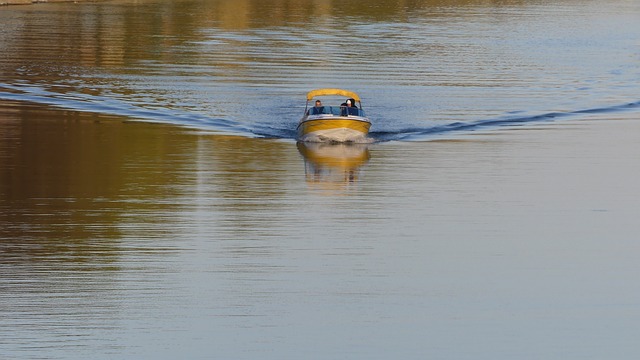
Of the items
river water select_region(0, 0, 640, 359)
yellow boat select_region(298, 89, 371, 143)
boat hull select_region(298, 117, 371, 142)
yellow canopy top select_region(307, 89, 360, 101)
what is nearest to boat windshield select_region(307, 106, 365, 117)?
yellow boat select_region(298, 89, 371, 143)

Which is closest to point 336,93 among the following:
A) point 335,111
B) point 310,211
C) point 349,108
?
point 335,111

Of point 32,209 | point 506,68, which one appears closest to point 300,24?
point 506,68

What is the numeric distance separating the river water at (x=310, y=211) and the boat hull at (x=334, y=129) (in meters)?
0.52

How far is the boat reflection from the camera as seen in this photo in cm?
4234

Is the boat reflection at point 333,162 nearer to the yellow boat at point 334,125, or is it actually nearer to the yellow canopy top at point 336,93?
the yellow boat at point 334,125

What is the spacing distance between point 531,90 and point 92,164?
92.9ft

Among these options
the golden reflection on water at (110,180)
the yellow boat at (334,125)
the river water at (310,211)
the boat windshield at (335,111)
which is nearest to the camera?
the river water at (310,211)

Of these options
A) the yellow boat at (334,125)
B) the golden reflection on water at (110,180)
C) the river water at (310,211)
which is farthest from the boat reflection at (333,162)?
the golden reflection on water at (110,180)

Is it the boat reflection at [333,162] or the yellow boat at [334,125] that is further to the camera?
the yellow boat at [334,125]

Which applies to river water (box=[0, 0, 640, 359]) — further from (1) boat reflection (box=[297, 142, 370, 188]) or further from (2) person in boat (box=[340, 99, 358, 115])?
(2) person in boat (box=[340, 99, 358, 115])

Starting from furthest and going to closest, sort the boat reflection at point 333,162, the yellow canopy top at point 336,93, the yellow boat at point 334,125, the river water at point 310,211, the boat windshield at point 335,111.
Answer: the yellow canopy top at point 336,93
the boat windshield at point 335,111
the yellow boat at point 334,125
the boat reflection at point 333,162
the river water at point 310,211

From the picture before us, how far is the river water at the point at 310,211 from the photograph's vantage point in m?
26.0

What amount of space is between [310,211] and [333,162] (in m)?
9.39

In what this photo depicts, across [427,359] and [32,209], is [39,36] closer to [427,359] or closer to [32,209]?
[32,209]
